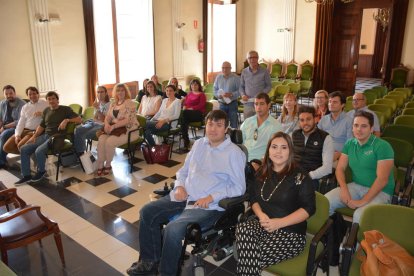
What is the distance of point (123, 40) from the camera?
28.9ft

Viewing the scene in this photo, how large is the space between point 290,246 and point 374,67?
15.9 meters

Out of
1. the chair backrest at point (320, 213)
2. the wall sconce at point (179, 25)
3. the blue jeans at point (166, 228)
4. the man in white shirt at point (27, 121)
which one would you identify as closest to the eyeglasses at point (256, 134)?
the blue jeans at point (166, 228)

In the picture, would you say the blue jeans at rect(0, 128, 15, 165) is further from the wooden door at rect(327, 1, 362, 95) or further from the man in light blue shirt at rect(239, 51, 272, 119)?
the wooden door at rect(327, 1, 362, 95)

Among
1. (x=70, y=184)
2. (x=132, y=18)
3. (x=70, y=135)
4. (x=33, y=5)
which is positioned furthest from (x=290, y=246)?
(x=132, y=18)

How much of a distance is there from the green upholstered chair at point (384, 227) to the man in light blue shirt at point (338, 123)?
5.53ft

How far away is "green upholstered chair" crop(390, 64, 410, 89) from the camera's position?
377 inches

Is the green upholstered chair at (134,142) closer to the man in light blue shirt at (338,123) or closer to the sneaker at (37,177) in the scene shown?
the sneaker at (37,177)

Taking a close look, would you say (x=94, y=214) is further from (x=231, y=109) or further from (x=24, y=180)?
(x=231, y=109)

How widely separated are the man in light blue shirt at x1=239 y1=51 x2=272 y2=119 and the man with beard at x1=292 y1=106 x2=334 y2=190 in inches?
104

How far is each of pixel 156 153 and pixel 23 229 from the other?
2.80 m

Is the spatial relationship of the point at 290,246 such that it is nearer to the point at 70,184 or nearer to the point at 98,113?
the point at 70,184

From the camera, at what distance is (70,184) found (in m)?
4.60

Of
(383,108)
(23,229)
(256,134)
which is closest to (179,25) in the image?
(383,108)

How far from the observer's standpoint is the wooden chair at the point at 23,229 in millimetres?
2523
